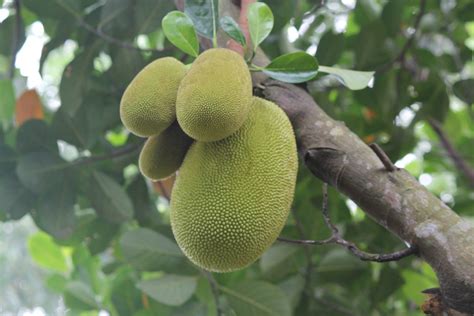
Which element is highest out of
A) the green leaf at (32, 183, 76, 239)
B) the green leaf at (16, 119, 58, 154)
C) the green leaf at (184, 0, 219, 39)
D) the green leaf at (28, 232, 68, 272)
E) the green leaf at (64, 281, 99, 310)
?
the green leaf at (184, 0, 219, 39)

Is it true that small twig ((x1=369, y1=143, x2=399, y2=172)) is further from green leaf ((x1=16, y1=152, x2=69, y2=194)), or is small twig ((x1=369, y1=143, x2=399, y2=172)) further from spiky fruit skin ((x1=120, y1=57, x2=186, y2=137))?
green leaf ((x1=16, y1=152, x2=69, y2=194))

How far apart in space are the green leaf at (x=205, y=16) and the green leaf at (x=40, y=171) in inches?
22.2

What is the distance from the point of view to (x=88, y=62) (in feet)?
4.20

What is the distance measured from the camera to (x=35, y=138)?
1251 millimetres

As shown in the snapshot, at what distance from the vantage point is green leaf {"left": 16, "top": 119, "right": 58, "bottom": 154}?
4.08 feet

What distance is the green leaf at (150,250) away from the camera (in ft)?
3.82

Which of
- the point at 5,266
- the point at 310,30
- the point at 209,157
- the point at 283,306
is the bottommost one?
the point at 5,266

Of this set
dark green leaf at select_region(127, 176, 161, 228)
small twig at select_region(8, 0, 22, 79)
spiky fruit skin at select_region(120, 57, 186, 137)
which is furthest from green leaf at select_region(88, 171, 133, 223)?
spiky fruit skin at select_region(120, 57, 186, 137)

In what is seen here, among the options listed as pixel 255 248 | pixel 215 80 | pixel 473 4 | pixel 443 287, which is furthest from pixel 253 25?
pixel 473 4

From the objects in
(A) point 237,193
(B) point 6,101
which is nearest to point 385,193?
(A) point 237,193

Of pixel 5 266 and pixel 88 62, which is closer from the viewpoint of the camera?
pixel 88 62

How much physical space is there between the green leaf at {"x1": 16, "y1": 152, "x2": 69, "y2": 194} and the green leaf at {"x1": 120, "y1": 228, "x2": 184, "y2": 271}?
22cm

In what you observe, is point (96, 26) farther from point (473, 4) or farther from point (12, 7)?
point (473, 4)

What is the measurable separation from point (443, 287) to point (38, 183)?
885 millimetres
